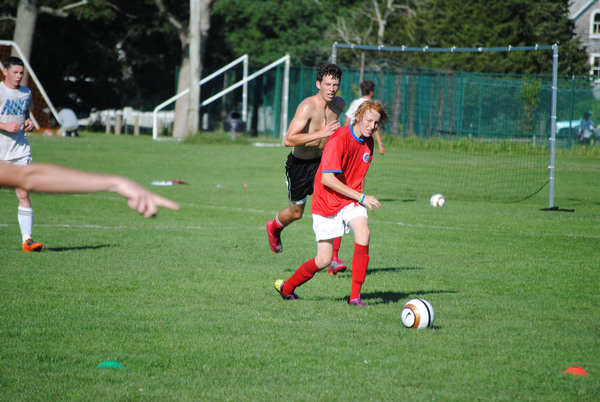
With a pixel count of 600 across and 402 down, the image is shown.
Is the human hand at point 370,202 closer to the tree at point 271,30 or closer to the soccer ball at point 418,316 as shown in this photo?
the soccer ball at point 418,316

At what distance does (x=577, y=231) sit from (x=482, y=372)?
7977mm

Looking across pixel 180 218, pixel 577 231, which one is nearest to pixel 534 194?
pixel 577 231

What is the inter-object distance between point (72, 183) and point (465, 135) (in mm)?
26201

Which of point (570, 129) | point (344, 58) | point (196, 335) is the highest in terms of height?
point (344, 58)

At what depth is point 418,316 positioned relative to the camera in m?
6.12

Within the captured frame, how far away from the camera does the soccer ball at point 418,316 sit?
612cm

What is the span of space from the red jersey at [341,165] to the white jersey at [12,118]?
4.63 meters

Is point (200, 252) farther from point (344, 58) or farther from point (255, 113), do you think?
point (344, 58)

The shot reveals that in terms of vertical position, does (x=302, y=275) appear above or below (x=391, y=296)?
above

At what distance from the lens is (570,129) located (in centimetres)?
2667

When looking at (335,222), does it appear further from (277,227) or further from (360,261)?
(277,227)

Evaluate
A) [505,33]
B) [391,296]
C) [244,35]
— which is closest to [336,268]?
[391,296]

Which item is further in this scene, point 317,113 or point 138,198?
point 317,113

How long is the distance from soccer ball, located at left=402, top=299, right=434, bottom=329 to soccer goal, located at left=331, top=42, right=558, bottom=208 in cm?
1127
